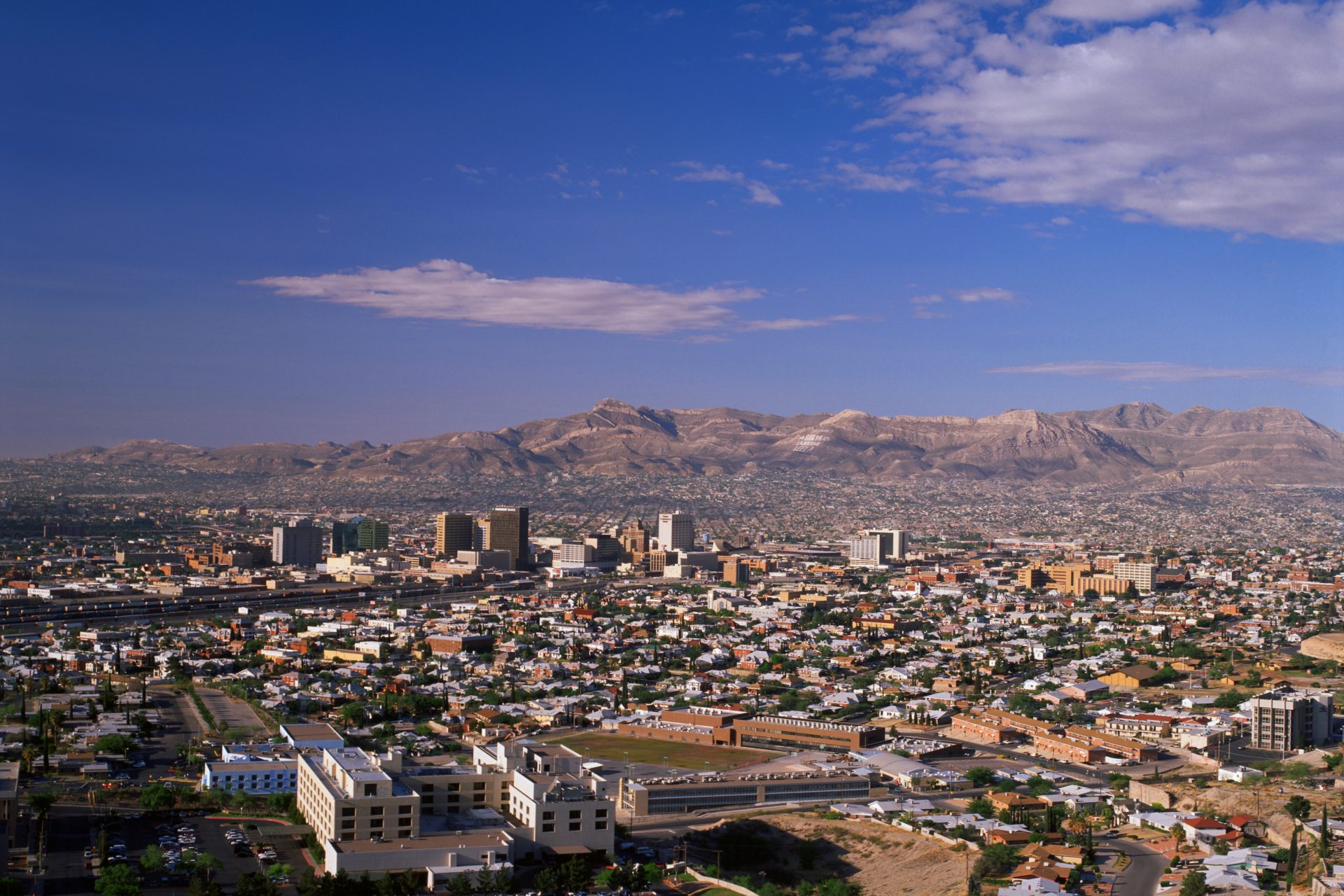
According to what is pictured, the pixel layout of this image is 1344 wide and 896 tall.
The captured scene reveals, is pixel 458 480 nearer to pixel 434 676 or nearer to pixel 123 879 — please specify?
pixel 434 676

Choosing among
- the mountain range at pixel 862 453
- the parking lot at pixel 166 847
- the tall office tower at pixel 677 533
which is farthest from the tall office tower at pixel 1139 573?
the mountain range at pixel 862 453

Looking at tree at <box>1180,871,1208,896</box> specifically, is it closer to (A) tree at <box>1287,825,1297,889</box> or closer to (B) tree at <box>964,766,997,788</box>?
(A) tree at <box>1287,825,1297,889</box>

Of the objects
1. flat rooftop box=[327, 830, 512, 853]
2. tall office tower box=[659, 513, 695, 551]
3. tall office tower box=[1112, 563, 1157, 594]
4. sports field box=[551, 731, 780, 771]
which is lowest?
sports field box=[551, 731, 780, 771]

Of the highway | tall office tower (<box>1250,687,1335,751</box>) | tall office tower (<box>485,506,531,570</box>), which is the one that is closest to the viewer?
tall office tower (<box>1250,687,1335,751</box>)

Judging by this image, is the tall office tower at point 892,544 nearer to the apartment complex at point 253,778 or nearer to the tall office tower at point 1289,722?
the tall office tower at point 1289,722

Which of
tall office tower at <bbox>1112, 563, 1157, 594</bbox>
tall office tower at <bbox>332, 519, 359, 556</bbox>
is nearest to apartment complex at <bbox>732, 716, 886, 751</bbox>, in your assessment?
tall office tower at <bbox>1112, 563, 1157, 594</bbox>

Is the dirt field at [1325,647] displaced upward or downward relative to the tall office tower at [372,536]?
downward

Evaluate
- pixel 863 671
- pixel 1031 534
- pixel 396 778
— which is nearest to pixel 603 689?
pixel 863 671
